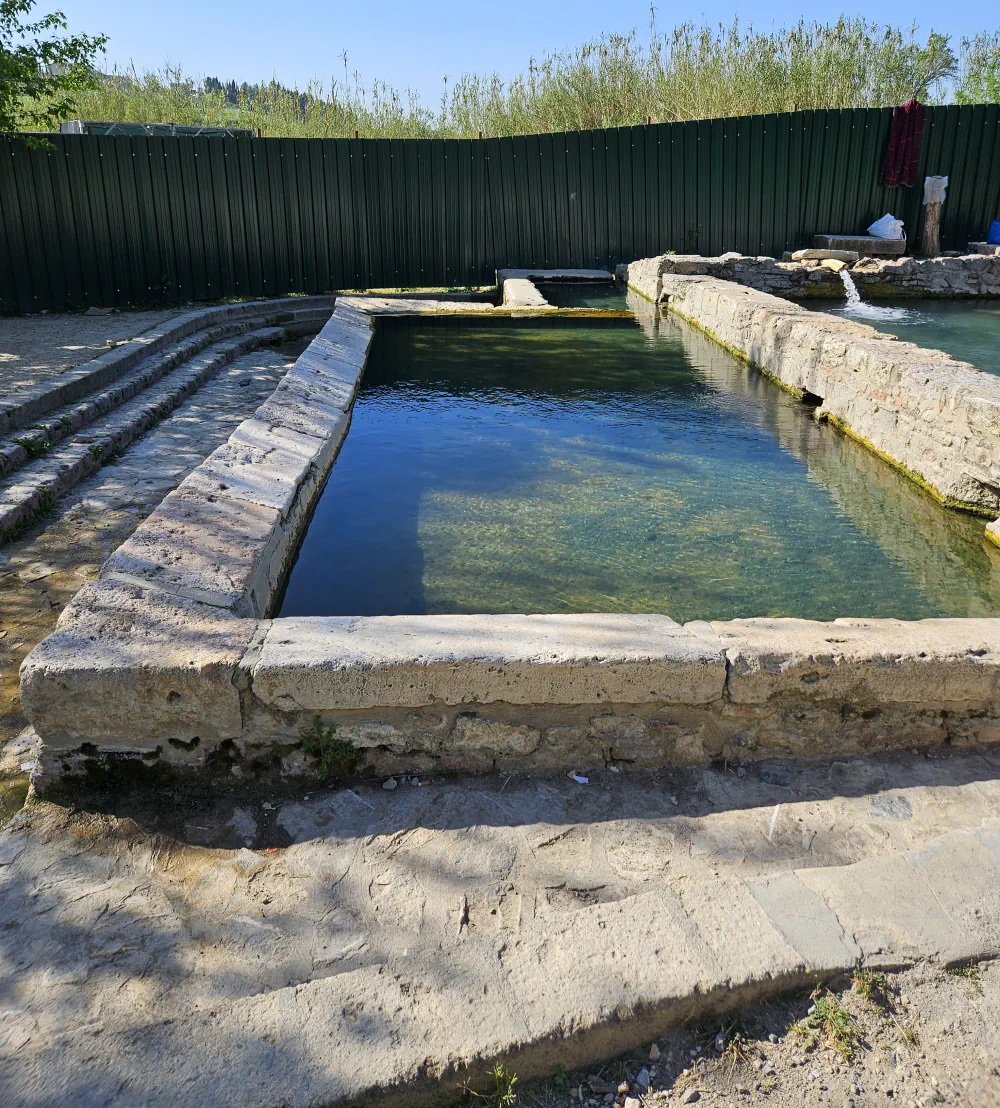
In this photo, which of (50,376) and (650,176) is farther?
(650,176)

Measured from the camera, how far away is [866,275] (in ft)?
37.1

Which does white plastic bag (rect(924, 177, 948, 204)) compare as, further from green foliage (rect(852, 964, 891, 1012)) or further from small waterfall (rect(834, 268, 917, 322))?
green foliage (rect(852, 964, 891, 1012))

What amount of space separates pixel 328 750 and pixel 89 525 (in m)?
2.27

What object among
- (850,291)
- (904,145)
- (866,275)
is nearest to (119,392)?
(850,291)

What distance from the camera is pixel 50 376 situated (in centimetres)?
592

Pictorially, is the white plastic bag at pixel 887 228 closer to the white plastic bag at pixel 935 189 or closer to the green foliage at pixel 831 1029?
the white plastic bag at pixel 935 189

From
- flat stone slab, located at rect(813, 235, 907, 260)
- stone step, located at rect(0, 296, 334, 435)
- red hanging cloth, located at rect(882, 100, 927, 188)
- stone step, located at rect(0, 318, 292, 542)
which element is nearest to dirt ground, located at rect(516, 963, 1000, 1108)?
stone step, located at rect(0, 318, 292, 542)

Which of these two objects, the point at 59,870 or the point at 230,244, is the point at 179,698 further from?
the point at 230,244

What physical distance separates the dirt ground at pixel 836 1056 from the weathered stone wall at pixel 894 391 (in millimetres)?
2981

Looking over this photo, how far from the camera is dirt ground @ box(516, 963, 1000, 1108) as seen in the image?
1.40m

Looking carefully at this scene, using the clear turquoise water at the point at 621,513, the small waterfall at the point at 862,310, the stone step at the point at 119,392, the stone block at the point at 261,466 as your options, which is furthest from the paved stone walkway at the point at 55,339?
the small waterfall at the point at 862,310

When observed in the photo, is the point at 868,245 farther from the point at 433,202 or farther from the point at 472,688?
the point at 472,688

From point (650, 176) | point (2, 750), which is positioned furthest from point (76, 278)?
point (2, 750)

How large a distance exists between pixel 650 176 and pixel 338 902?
39.7 feet
